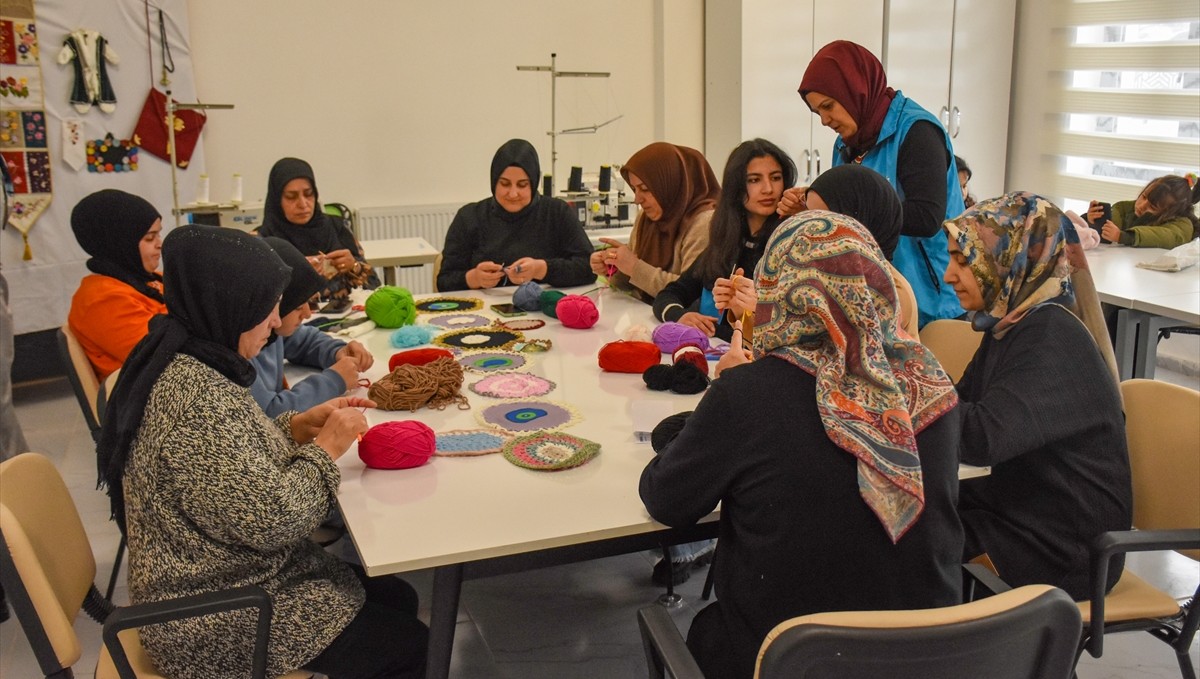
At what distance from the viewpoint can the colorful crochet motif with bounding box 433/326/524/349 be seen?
2764 millimetres

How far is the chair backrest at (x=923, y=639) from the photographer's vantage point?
112 cm

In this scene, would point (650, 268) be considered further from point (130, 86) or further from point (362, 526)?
point (130, 86)

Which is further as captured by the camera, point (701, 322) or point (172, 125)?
point (172, 125)

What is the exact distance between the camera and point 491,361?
2.60 m

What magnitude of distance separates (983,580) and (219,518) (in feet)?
4.12

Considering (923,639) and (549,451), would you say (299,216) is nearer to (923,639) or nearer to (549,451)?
(549,451)

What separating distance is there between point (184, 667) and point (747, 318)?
1.39 meters

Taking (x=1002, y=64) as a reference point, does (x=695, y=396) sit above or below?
below

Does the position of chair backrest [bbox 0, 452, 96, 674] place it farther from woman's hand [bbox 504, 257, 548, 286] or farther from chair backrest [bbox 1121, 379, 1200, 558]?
chair backrest [bbox 1121, 379, 1200, 558]

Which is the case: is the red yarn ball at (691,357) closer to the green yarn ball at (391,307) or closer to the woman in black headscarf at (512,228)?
the green yarn ball at (391,307)

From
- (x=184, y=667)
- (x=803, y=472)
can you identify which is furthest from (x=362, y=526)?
(x=803, y=472)

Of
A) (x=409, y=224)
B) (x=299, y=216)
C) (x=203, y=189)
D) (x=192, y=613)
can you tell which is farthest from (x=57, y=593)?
(x=409, y=224)

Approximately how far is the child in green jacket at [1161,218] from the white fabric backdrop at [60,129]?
4483 millimetres

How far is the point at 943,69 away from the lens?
18.7 feet
